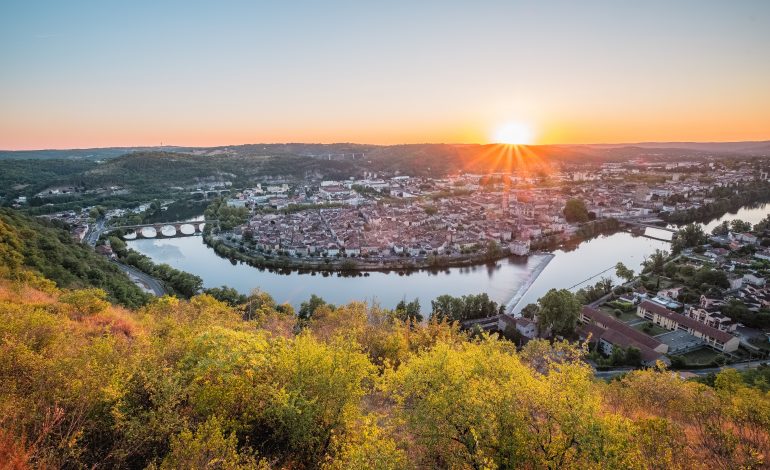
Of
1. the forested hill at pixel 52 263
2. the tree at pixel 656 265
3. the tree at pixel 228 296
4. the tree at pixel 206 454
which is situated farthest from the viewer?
the tree at pixel 656 265

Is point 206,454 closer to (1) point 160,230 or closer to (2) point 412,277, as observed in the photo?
(2) point 412,277

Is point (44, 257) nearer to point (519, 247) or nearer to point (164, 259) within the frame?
point (164, 259)

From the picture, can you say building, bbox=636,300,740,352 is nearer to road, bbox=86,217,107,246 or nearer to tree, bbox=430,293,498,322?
tree, bbox=430,293,498,322

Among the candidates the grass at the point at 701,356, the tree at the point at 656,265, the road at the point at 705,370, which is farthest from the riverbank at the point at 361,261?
the road at the point at 705,370

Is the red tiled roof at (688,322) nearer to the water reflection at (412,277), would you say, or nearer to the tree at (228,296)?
the water reflection at (412,277)

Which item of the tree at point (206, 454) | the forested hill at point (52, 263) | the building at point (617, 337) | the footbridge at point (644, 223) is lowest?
the building at point (617, 337)

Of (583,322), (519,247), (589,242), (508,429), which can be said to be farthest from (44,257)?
(589,242)

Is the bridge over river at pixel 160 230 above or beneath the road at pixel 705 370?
above

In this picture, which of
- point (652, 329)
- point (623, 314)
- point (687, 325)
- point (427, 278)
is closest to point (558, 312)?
point (652, 329)

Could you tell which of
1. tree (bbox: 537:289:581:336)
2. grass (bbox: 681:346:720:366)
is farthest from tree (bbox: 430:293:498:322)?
grass (bbox: 681:346:720:366)
